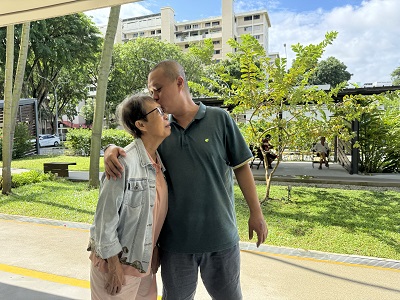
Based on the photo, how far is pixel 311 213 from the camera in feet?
19.4

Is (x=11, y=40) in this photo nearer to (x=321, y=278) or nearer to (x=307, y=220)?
(x=307, y=220)

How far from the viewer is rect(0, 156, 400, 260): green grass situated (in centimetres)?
442

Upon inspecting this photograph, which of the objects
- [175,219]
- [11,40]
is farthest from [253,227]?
[11,40]

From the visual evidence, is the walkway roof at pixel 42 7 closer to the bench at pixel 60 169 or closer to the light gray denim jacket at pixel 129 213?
the light gray denim jacket at pixel 129 213

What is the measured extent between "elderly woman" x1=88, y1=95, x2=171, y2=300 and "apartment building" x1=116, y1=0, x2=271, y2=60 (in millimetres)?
61916

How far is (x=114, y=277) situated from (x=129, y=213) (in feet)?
1.04

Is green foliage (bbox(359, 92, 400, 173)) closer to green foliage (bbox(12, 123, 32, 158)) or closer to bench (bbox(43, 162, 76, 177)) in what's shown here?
bench (bbox(43, 162, 76, 177))

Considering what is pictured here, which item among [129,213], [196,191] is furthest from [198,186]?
[129,213]

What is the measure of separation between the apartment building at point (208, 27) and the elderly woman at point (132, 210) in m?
61.9

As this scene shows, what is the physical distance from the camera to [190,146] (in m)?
1.70

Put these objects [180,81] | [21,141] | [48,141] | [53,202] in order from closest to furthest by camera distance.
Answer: [180,81] → [53,202] → [21,141] → [48,141]

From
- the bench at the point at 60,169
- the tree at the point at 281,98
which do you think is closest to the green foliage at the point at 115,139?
the bench at the point at 60,169

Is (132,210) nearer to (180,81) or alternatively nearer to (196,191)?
(196,191)

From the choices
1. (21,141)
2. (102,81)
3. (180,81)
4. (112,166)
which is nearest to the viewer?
(112,166)
